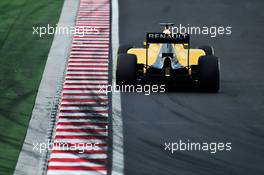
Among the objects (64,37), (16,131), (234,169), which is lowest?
(234,169)

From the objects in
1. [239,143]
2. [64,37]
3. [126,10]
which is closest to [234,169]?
[239,143]

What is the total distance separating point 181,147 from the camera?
16469mm

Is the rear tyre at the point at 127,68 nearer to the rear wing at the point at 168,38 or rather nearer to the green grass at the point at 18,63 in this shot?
the rear wing at the point at 168,38

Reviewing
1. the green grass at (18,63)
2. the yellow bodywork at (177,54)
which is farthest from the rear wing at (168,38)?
the green grass at (18,63)

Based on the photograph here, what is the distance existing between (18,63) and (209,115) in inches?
282

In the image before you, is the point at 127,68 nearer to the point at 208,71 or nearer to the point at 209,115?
the point at 208,71

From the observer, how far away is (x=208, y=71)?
18891mm

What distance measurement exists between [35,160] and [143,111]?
383cm

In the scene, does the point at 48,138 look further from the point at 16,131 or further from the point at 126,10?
the point at 126,10

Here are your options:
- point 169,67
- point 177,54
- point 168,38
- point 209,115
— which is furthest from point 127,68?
point 209,115

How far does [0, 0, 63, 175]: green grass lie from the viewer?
17.0 metres

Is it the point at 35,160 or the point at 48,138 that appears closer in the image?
the point at 35,160

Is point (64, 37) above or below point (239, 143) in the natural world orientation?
above

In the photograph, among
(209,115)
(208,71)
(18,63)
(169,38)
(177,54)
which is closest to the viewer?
(209,115)
